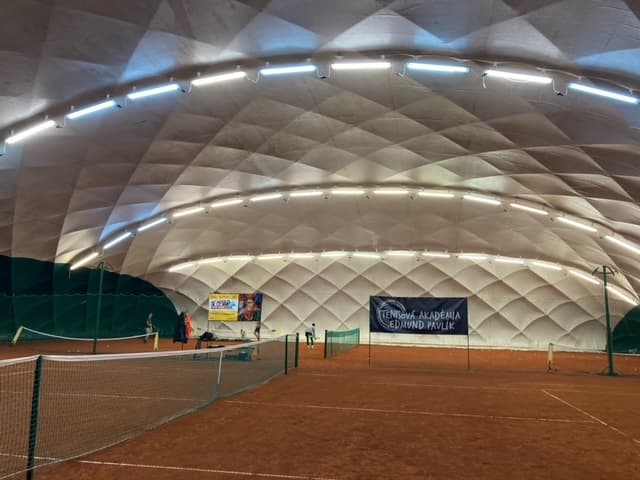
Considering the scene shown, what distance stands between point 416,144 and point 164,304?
32396 millimetres

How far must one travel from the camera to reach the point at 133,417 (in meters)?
8.98

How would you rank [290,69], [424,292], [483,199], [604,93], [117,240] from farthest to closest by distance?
[424,292], [117,240], [483,199], [290,69], [604,93]

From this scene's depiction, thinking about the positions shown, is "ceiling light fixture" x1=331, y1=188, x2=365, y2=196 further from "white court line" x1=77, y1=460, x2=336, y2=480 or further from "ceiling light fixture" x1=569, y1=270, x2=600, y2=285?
"white court line" x1=77, y1=460, x2=336, y2=480

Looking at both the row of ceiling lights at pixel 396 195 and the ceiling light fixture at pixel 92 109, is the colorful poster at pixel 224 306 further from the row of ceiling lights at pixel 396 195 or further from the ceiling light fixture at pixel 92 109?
the ceiling light fixture at pixel 92 109

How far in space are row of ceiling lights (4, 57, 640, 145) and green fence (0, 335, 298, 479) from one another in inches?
341

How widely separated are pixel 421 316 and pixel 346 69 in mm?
11892

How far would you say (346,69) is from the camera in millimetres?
15562

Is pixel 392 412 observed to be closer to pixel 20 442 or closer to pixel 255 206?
pixel 20 442

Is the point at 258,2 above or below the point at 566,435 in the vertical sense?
above

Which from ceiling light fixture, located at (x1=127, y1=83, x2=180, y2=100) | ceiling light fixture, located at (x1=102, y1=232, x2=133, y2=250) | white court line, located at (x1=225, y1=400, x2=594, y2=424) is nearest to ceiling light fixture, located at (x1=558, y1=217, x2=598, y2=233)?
white court line, located at (x1=225, y1=400, x2=594, y2=424)

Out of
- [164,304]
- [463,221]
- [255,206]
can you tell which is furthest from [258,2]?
[164,304]

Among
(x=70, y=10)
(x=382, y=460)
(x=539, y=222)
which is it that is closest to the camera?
(x=382, y=460)

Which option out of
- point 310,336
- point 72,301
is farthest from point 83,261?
point 310,336

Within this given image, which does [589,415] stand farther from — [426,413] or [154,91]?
[154,91]
